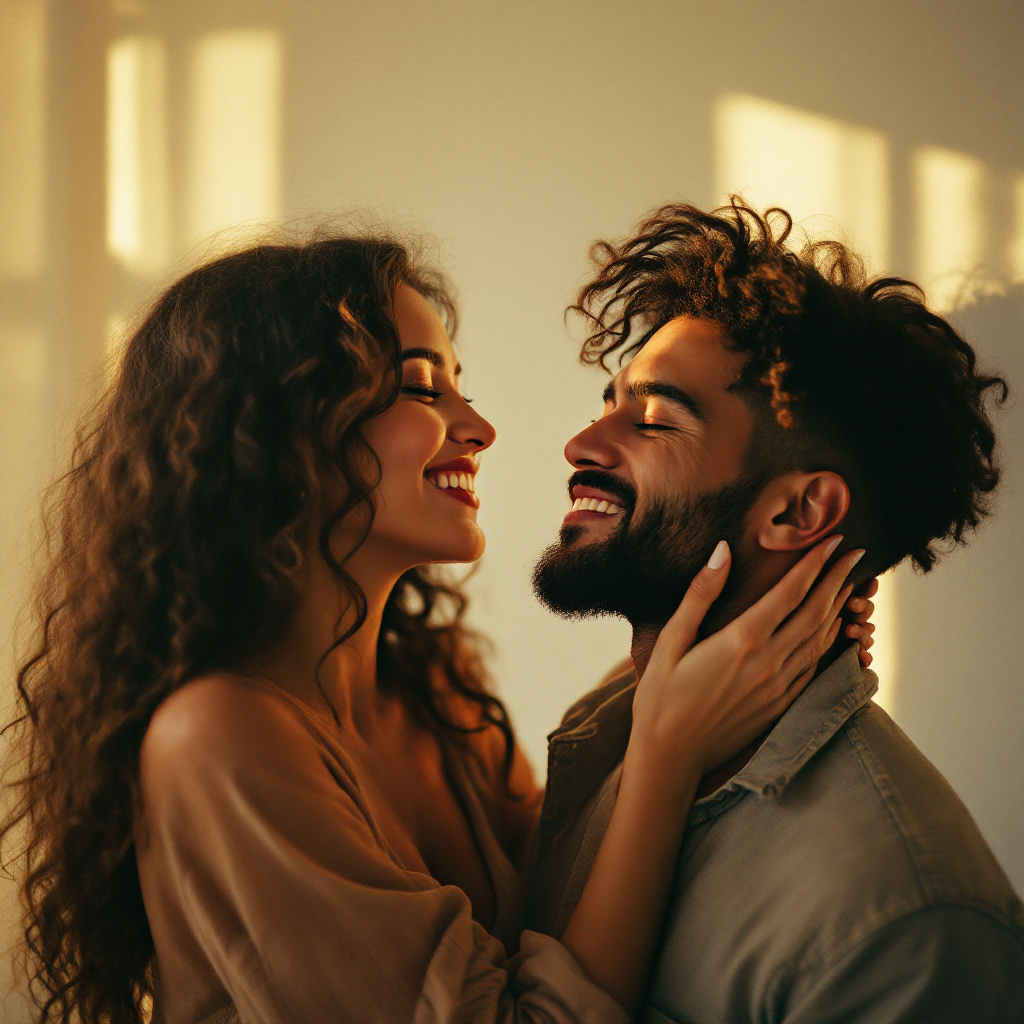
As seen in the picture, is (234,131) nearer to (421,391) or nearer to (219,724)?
(421,391)

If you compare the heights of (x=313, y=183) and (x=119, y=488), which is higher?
(x=313, y=183)

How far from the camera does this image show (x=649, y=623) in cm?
150

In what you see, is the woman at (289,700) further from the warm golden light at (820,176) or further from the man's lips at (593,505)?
the warm golden light at (820,176)

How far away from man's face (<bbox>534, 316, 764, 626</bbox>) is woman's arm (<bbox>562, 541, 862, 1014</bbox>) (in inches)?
3.5

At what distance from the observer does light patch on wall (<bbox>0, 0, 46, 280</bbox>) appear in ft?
7.37

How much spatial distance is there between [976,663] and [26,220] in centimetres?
Answer: 234

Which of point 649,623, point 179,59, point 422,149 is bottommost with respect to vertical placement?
point 649,623

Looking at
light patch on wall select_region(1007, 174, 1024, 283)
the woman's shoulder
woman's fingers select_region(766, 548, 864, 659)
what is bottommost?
the woman's shoulder

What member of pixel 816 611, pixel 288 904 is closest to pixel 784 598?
pixel 816 611

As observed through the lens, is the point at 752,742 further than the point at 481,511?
No

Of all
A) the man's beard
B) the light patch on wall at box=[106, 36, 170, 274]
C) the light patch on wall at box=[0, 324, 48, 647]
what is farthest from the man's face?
the light patch on wall at box=[106, 36, 170, 274]

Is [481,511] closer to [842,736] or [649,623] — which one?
[649,623]

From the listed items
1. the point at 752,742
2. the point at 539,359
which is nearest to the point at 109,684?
the point at 752,742

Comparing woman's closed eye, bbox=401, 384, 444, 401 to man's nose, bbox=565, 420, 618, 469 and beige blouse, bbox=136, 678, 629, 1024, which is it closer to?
man's nose, bbox=565, 420, 618, 469
